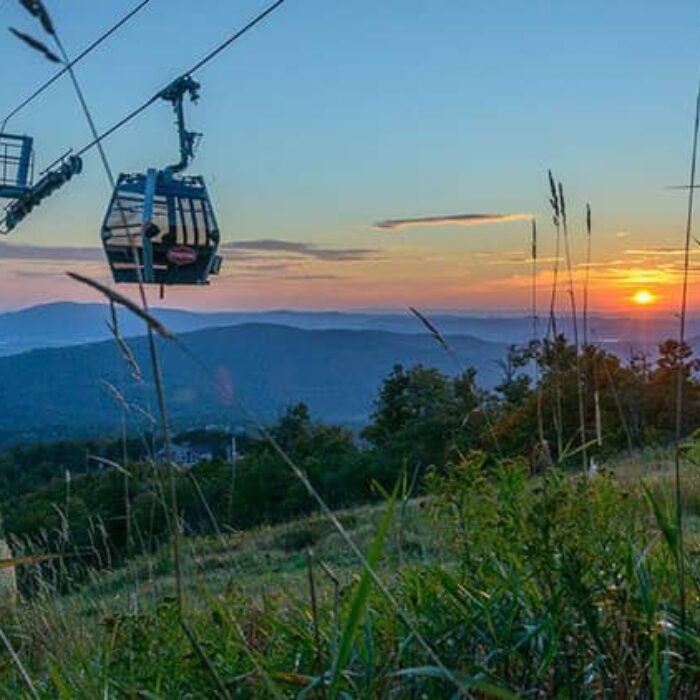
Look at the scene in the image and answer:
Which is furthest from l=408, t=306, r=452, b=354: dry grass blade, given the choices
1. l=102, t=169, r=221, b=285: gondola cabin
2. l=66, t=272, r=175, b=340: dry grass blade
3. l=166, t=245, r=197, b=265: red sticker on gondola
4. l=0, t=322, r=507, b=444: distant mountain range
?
l=166, t=245, r=197, b=265: red sticker on gondola

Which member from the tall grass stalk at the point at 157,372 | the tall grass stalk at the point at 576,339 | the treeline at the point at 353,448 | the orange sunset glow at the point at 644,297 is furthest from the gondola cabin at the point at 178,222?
the tall grass stalk at the point at 157,372

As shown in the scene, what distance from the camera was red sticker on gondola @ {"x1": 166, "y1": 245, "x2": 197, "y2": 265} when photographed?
14148 millimetres

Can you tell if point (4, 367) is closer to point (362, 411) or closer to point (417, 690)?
point (362, 411)

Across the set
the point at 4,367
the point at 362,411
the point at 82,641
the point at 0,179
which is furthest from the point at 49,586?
the point at 4,367

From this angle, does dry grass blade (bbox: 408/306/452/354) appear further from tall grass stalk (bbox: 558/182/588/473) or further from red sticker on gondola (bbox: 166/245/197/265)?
red sticker on gondola (bbox: 166/245/197/265)

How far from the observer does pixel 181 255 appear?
14.3 meters

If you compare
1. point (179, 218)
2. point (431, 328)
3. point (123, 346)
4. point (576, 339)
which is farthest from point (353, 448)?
point (123, 346)

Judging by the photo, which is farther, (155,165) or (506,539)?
(155,165)

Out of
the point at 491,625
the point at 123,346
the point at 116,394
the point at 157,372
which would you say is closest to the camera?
the point at 157,372

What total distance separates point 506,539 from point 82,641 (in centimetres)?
119

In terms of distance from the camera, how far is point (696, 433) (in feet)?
5.93

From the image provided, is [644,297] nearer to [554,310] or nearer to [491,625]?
[554,310]

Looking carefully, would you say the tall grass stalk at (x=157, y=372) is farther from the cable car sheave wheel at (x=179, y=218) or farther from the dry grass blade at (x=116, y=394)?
the cable car sheave wheel at (x=179, y=218)

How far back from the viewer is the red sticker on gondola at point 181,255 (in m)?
14.1
